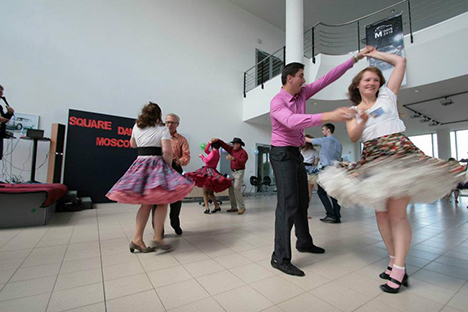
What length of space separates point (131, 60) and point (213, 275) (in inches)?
262

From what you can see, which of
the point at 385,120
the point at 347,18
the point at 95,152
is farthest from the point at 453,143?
the point at 95,152

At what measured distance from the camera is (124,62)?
625cm

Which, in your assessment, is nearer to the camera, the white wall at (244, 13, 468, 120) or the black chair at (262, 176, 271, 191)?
the white wall at (244, 13, 468, 120)

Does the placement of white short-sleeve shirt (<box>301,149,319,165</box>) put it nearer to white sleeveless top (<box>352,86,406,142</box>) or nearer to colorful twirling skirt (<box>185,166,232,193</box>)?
colorful twirling skirt (<box>185,166,232,193</box>)

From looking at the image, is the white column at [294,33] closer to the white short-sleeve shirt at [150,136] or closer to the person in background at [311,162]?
the person in background at [311,162]

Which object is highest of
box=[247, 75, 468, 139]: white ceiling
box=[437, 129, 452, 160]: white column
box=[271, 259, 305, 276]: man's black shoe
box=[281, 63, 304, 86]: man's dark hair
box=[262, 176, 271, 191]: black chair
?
box=[247, 75, 468, 139]: white ceiling

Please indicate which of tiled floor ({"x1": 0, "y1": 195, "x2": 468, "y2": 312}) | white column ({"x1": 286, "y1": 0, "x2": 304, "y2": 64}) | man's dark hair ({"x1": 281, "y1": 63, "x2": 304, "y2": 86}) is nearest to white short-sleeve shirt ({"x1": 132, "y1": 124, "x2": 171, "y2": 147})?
tiled floor ({"x1": 0, "y1": 195, "x2": 468, "y2": 312})

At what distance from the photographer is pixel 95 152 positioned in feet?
18.5

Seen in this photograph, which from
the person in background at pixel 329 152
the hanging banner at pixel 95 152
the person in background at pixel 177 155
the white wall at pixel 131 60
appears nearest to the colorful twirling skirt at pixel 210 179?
the person in background at pixel 177 155

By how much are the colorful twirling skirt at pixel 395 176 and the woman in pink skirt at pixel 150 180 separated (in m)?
1.27

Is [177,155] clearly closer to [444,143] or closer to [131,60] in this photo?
[131,60]

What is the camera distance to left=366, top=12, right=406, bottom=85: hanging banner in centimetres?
513

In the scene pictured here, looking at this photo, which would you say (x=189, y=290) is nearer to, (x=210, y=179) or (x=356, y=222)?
(x=210, y=179)

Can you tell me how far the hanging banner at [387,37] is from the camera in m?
5.13
